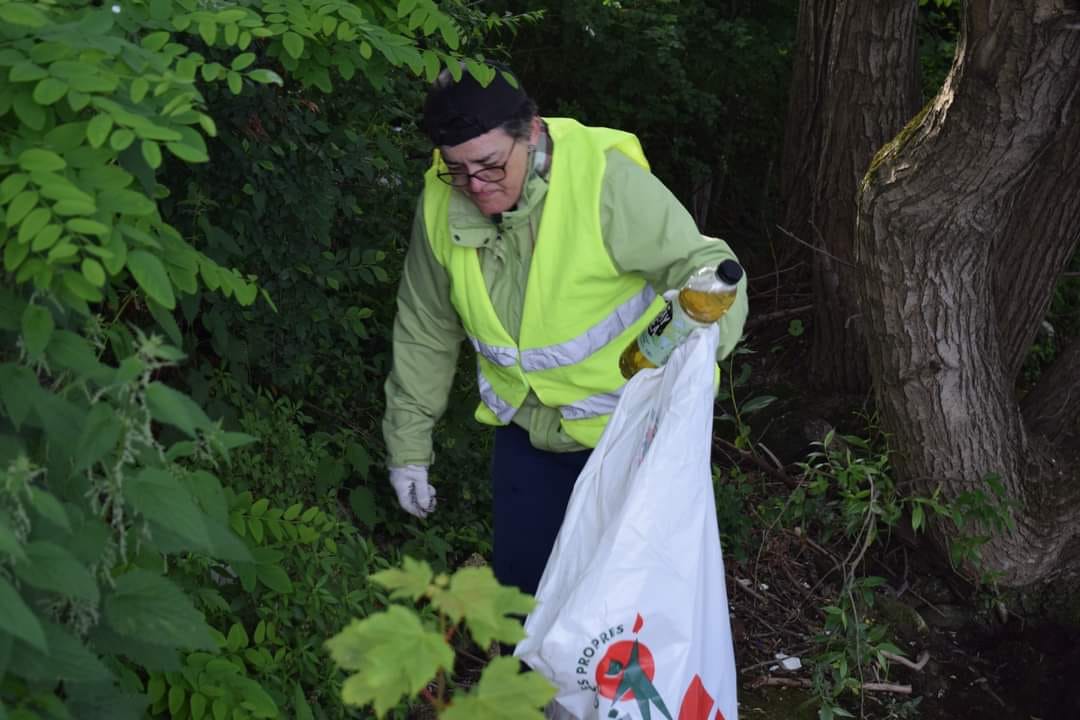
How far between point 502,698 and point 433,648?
0.38 feet

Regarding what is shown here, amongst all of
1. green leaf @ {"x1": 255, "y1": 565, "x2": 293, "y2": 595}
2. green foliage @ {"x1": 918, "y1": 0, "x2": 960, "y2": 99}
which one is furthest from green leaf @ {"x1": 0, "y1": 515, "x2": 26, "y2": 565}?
green foliage @ {"x1": 918, "y1": 0, "x2": 960, "y2": 99}

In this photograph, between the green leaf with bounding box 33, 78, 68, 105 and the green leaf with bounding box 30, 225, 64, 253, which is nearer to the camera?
the green leaf with bounding box 30, 225, 64, 253

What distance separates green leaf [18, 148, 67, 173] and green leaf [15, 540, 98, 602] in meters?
0.52

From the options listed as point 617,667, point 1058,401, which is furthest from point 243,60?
point 1058,401

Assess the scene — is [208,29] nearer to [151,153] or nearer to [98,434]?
[151,153]

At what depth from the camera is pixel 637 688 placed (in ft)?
7.61

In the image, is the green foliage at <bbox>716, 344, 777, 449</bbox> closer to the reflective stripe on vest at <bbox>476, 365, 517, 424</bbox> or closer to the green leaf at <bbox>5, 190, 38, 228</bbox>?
the reflective stripe on vest at <bbox>476, 365, 517, 424</bbox>

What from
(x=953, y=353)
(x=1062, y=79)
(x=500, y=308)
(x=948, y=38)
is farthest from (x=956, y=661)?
(x=948, y=38)

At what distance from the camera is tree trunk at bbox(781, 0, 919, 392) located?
15.5ft

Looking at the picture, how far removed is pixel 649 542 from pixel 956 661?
2.07 metres

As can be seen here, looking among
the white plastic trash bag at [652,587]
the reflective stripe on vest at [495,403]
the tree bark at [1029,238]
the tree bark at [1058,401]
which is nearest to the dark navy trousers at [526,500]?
the reflective stripe on vest at [495,403]

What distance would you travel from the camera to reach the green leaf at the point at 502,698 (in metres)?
1.36

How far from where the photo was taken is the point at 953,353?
3.94 m

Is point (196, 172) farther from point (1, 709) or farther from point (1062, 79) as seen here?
point (1062, 79)
